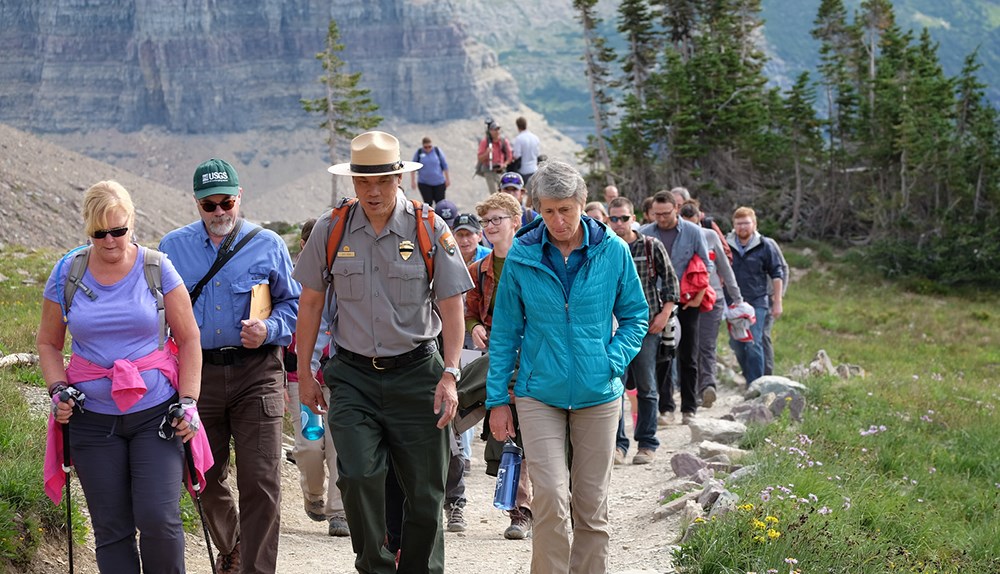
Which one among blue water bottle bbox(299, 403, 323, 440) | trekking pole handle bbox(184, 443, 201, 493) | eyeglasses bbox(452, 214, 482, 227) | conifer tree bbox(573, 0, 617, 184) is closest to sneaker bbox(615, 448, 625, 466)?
eyeglasses bbox(452, 214, 482, 227)

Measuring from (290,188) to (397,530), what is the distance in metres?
180

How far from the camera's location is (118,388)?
5137mm

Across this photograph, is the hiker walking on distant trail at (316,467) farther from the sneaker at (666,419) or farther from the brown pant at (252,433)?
the sneaker at (666,419)

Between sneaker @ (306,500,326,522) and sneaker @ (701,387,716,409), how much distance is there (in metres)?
5.88

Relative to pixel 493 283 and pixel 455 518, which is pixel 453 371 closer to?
pixel 493 283

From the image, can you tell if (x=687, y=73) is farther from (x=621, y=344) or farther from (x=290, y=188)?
(x=290, y=188)

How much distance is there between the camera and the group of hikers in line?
5.26 metres

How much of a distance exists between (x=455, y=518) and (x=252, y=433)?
7.72ft

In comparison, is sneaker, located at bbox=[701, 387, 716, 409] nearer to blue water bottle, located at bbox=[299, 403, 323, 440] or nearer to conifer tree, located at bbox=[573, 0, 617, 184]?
blue water bottle, located at bbox=[299, 403, 323, 440]

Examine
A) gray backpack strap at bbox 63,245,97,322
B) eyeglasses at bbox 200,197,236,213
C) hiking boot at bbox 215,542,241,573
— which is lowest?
hiking boot at bbox 215,542,241,573

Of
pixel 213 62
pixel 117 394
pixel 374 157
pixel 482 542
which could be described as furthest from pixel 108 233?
pixel 213 62

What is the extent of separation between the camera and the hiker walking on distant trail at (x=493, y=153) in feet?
71.2

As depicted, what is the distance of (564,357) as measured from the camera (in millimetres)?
5574

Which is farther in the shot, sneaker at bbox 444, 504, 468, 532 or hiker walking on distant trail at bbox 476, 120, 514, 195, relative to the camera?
hiker walking on distant trail at bbox 476, 120, 514, 195
